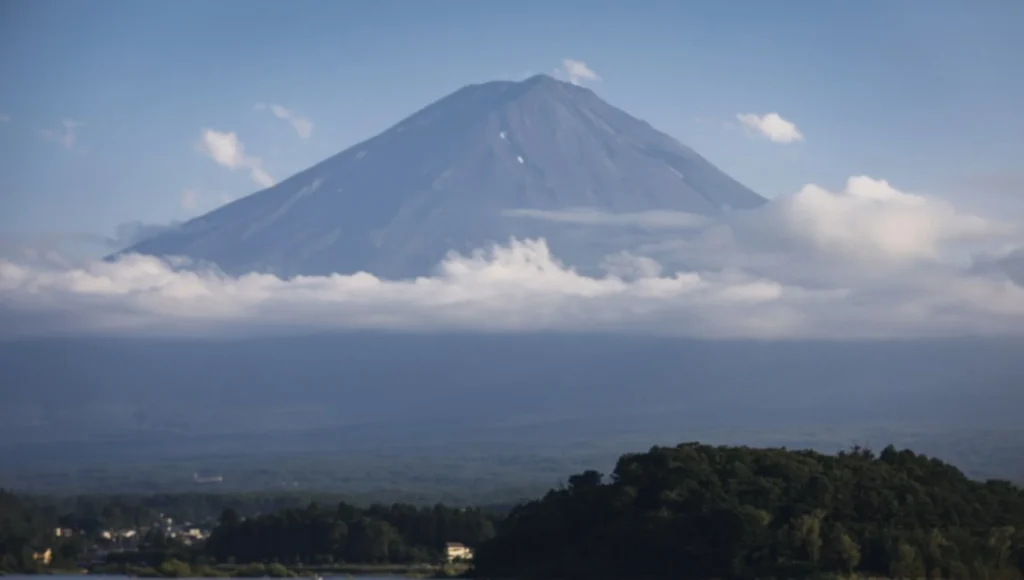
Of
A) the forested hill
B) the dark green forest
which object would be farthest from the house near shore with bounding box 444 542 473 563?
the forested hill

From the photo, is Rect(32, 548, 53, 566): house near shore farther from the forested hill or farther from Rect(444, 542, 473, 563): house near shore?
the forested hill

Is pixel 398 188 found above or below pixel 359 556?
above

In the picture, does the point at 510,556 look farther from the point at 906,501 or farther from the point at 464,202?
the point at 464,202

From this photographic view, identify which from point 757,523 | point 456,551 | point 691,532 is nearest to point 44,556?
point 456,551

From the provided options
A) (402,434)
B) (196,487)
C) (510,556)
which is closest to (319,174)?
(402,434)

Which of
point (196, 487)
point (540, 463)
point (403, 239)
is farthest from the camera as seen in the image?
point (403, 239)

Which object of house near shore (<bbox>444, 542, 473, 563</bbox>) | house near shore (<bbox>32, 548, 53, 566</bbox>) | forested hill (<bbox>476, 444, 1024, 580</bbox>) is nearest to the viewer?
forested hill (<bbox>476, 444, 1024, 580</bbox>)

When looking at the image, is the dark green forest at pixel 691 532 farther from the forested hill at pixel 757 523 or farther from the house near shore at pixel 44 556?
the house near shore at pixel 44 556

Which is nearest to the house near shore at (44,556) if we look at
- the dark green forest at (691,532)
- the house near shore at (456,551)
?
the dark green forest at (691,532)
